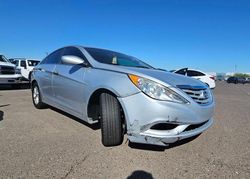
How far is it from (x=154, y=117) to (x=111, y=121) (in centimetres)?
65

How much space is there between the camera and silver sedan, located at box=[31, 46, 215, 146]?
3.32 meters

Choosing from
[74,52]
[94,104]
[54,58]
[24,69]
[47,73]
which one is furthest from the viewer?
[24,69]

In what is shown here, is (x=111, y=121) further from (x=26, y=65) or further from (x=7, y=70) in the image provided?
(x=26, y=65)

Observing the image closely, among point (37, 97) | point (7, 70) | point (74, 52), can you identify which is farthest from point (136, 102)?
point (7, 70)

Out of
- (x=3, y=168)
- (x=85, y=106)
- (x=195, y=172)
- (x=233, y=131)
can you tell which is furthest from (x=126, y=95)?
(x=233, y=131)

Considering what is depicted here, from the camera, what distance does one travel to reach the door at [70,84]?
4.34 m

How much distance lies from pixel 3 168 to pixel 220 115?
18.2 feet

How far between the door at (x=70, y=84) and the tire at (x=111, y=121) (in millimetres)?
675

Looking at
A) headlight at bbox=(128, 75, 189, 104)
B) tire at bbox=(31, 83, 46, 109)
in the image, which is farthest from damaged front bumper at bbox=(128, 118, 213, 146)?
tire at bbox=(31, 83, 46, 109)

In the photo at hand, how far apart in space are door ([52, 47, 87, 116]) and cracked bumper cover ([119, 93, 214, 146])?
42.9 inches

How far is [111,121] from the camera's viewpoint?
3.60 metres

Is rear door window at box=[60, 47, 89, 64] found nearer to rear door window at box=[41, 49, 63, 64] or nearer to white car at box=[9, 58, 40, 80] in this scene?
rear door window at box=[41, 49, 63, 64]

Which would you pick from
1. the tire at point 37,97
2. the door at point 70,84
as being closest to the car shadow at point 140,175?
the door at point 70,84

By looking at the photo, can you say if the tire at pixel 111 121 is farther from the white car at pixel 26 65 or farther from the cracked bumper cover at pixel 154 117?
the white car at pixel 26 65
